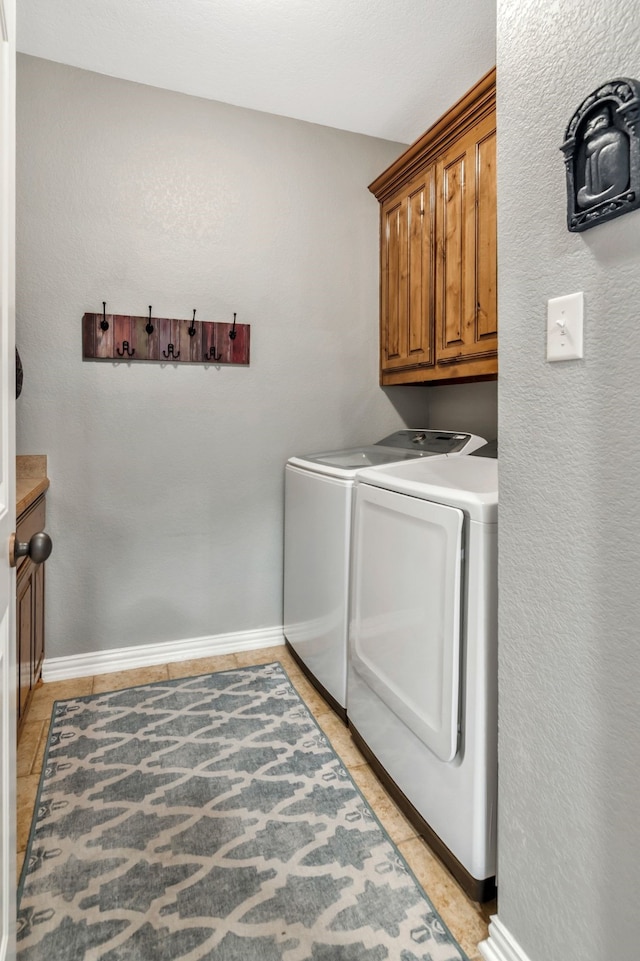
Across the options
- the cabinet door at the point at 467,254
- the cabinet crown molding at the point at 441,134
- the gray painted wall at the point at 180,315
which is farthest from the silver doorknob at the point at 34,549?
the cabinet crown molding at the point at 441,134

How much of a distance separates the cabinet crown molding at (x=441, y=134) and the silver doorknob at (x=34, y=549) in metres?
1.99

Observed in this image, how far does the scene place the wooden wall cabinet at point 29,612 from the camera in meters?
1.69

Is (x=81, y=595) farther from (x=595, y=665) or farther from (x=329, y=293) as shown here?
(x=595, y=665)

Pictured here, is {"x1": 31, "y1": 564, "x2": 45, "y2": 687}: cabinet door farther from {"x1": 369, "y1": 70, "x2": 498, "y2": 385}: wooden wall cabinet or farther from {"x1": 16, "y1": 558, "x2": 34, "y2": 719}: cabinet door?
{"x1": 369, "y1": 70, "x2": 498, "y2": 385}: wooden wall cabinet

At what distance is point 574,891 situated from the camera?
0.91m

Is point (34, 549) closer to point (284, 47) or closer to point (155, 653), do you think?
point (155, 653)

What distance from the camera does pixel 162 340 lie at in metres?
2.37

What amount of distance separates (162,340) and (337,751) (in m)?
1.84

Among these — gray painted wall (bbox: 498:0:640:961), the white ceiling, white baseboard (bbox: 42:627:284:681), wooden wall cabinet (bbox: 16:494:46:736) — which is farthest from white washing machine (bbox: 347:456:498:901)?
the white ceiling

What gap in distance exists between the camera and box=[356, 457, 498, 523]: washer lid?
47.4 inches

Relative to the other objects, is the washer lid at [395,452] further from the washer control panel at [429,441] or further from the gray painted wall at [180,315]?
the gray painted wall at [180,315]

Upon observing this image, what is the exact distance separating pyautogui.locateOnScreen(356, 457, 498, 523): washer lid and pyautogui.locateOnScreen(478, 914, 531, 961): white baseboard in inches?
33.1

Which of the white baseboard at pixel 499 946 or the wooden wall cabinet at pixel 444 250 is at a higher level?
the wooden wall cabinet at pixel 444 250

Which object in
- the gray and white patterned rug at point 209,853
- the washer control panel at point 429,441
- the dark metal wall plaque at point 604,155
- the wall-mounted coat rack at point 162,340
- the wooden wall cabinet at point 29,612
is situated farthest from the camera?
the wall-mounted coat rack at point 162,340
